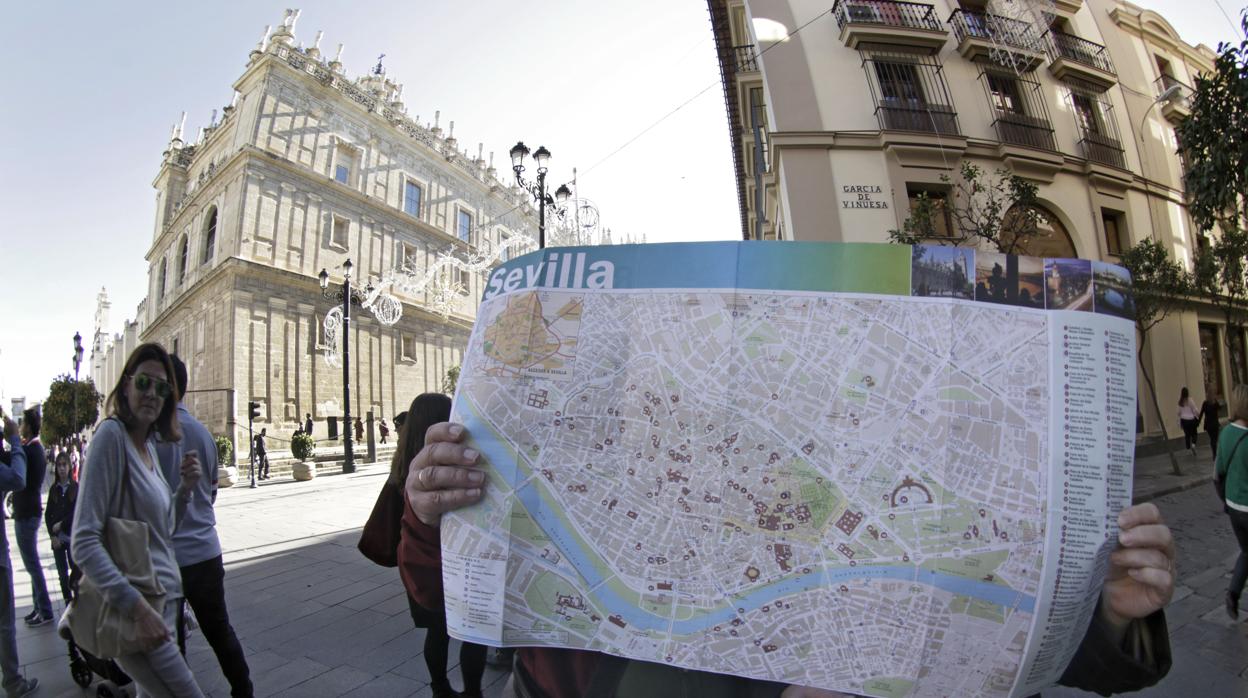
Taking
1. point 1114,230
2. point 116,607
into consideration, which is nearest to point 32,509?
point 116,607

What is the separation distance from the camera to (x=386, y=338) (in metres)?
22.6

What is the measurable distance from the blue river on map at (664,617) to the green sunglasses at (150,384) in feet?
5.85

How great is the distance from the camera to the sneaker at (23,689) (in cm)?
248

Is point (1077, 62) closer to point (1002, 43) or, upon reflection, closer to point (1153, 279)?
point (1002, 43)

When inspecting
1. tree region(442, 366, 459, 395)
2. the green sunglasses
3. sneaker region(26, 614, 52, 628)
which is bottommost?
sneaker region(26, 614, 52, 628)

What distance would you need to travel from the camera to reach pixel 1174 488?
6.48 m

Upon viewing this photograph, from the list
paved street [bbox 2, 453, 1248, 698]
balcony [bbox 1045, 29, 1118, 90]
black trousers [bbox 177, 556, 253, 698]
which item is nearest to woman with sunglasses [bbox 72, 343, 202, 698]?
black trousers [bbox 177, 556, 253, 698]

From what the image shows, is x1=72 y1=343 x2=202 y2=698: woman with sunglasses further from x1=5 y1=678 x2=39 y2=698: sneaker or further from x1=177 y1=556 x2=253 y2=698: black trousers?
x1=5 y1=678 x2=39 y2=698: sneaker

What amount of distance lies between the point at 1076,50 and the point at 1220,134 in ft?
14.5

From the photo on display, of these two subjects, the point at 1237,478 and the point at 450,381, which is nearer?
the point at 1237,478

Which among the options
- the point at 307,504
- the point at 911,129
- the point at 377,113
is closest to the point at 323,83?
the point at 377,113

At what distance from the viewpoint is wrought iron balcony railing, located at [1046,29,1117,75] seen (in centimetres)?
736

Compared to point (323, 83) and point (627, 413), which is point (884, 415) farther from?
point (323, 83)

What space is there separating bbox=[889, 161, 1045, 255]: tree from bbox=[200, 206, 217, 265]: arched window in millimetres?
26489
